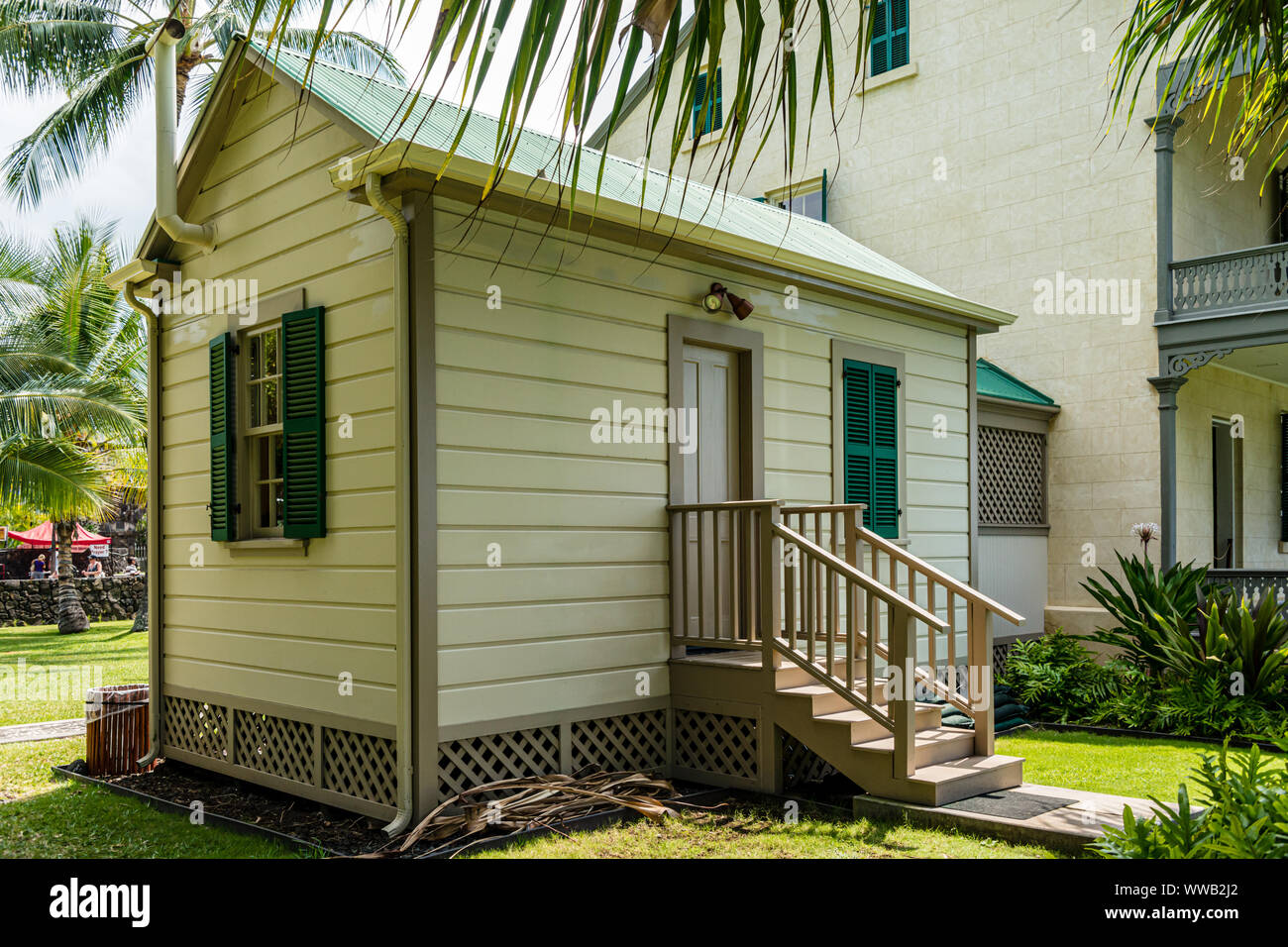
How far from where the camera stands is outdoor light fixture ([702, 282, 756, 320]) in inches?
280

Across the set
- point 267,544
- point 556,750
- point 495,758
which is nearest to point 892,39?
point 267,544

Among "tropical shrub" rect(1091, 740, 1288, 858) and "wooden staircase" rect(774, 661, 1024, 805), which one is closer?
"tropical shrub" rect(1091, 740, 1288, 858)

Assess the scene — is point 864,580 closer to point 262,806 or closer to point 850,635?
point 850,635

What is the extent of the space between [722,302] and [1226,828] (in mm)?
4547

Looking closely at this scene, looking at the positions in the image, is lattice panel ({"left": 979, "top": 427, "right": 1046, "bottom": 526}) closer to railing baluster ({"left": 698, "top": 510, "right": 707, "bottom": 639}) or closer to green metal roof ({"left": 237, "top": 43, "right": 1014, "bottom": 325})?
green metal roof ({"left": 237, "top": 43, "right": 1014, "bottom": 325})

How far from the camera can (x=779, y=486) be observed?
7.61 meters

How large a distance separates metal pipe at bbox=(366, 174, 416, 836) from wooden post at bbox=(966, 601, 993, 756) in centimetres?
334

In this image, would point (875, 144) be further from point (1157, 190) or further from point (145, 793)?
point (145, 793)

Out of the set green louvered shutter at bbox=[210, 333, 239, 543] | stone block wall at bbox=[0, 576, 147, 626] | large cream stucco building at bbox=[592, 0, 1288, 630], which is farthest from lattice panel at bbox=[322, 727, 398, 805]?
stone block wall at bbox=[0, 576, 147, 626]

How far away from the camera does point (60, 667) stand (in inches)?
547

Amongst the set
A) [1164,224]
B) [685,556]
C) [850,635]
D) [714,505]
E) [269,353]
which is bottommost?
[850,635]

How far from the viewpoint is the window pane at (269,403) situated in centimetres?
680

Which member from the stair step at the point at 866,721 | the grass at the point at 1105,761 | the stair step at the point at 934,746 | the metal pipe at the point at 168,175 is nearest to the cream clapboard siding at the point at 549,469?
the stair step at the point at 866,721
